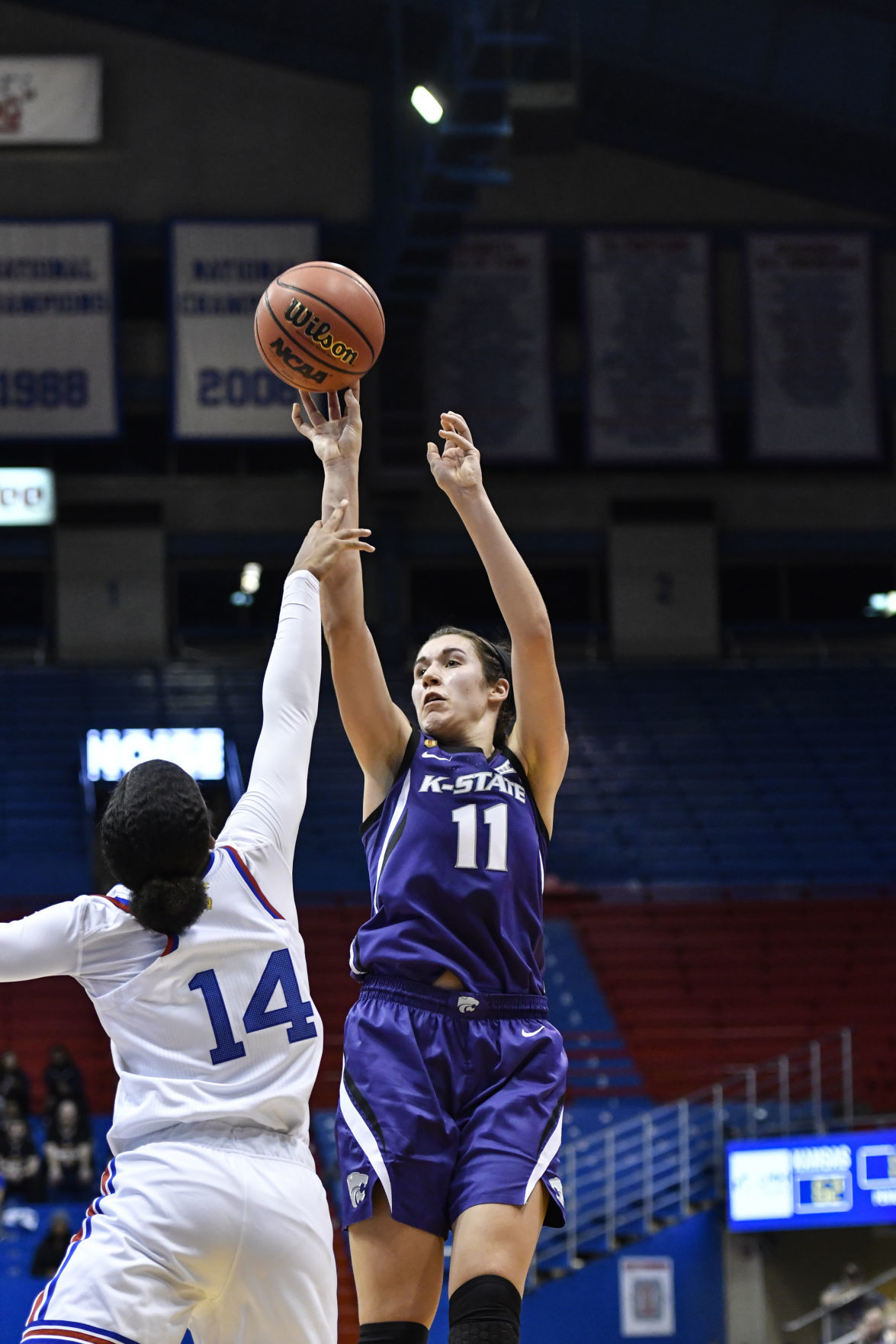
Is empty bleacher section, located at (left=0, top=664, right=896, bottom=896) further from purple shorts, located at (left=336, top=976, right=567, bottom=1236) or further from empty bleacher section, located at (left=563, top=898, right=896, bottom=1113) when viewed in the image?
purple shorts, located at (left=336, top=976, right=567, bottom=1236)

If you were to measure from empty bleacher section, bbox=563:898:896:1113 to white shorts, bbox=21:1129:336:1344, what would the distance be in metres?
13.2

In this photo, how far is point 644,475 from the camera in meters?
24.2

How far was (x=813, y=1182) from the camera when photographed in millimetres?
14078

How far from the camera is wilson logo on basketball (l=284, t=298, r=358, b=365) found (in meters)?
5.02

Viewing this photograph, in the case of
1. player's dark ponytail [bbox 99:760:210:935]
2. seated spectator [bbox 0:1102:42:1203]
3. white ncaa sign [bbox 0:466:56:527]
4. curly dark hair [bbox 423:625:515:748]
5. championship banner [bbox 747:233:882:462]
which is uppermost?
championship banner [bbox 747:233:882:462]

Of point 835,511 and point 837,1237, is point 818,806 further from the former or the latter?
point 837,1237

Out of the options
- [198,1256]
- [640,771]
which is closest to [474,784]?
[198,1256]

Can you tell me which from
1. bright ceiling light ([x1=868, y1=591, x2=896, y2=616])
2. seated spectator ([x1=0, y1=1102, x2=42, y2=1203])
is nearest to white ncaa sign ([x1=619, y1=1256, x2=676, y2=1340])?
seated spectator ([x1=0, y1=1102, x2=42, y2=1203])

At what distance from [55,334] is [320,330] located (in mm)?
17931

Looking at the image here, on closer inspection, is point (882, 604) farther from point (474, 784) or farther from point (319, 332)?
point (474, 784)

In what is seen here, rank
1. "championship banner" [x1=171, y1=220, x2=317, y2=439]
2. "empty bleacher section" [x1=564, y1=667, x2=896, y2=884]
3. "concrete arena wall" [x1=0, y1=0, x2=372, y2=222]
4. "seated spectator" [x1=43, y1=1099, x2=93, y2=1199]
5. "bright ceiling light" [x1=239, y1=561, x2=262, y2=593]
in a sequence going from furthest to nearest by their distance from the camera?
"bright ceiling light" [x1=239, y1=561, x2=262, y2=593]
"concrete arena wall" [x1=0, y1=0, x2=372, y2=222]
"championship banner" [x1=171, y1=220, x2=317, y2=439]
"empty bleacher section" [x1=564, y1=667, x2=896, y2=884]
"seated spectator" [x1=43, y1=1099, x2=93, y2=1199]

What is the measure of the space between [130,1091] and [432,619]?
810 inches

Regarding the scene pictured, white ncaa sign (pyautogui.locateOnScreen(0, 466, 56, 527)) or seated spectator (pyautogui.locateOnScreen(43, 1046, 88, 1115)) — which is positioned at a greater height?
white ncaa sign (pyautogui.locateOnScreen(0, 466, 56, 527))

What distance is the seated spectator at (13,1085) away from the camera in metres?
14.1
